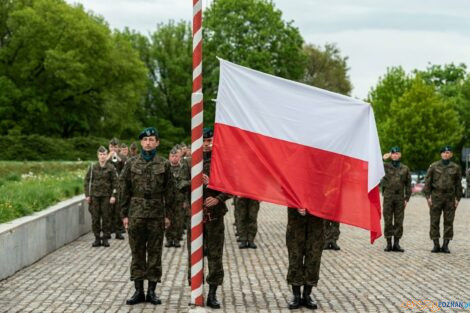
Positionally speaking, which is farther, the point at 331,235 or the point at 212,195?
the point at 331,235

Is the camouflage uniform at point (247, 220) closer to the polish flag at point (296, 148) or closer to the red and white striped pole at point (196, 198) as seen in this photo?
the polish flag at point (296, 148)

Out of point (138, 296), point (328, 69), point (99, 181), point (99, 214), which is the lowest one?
point (138, 296)

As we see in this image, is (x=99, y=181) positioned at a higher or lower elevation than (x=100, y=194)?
higher

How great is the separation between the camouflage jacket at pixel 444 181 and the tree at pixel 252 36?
46.3 m

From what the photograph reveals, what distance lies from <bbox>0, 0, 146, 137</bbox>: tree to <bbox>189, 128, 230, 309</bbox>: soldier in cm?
4573

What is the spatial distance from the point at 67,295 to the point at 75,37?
4940cm

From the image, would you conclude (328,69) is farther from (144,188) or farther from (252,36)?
(144,188)

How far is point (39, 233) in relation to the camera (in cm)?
1445

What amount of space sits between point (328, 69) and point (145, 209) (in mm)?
65796

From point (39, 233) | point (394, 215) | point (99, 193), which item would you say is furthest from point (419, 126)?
point (39, 233)

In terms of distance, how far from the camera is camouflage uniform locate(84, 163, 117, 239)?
17109mm

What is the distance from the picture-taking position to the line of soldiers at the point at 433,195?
53.8 ft

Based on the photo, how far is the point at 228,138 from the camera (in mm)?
9391

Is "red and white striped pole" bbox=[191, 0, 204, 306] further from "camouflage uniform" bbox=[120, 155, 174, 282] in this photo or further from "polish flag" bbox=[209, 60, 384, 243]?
"camouflage uniform" bbox=[120, 155, 174, 282]
